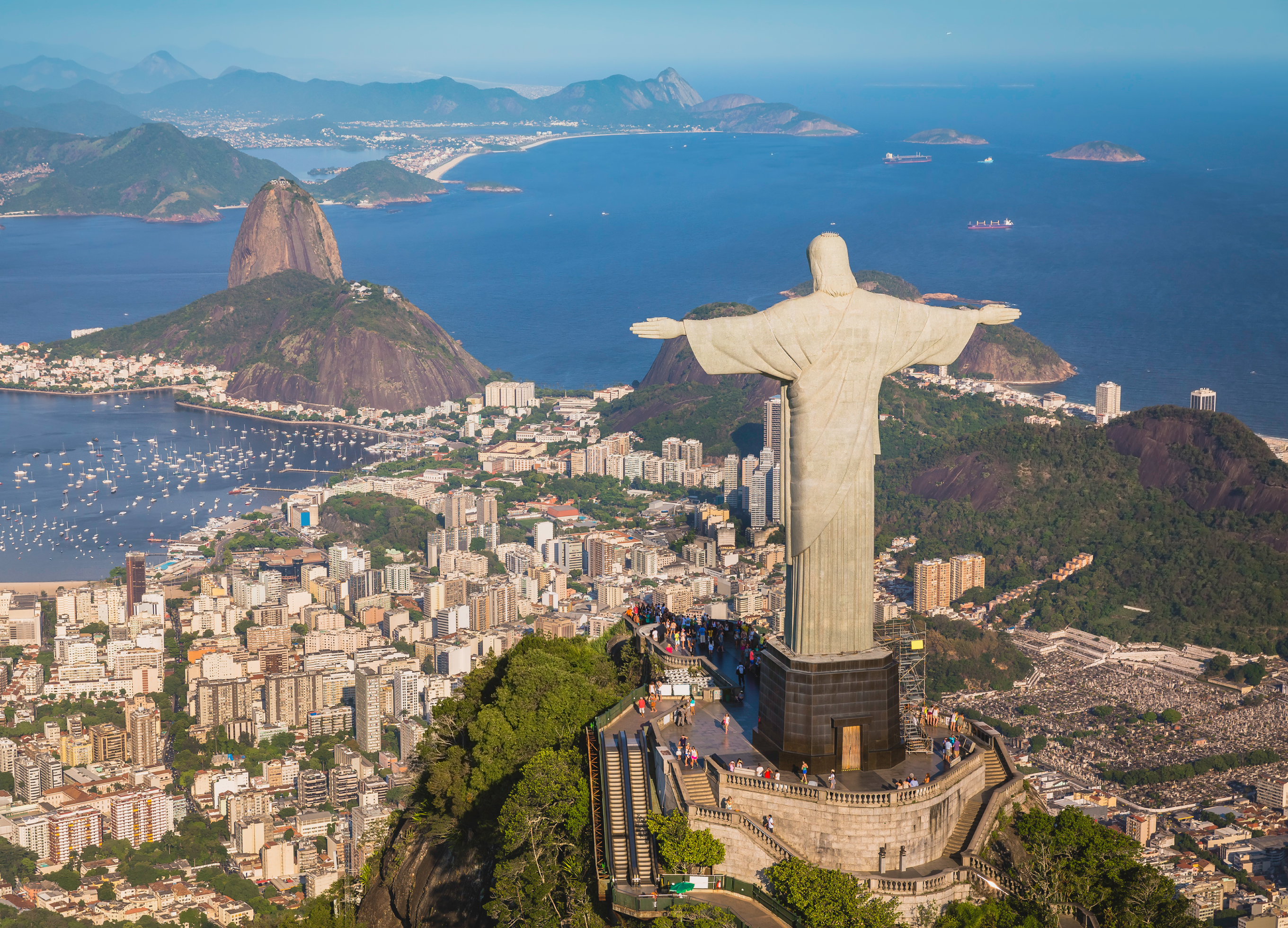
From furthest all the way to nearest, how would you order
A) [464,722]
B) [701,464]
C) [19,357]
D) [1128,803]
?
[19,357], [701,464], [1128,803], [464,722]

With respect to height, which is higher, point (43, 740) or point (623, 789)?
point (623, 789)

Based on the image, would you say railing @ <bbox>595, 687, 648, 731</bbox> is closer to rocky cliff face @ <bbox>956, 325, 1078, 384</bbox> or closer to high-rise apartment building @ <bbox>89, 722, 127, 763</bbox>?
high-rise apartment building @ <bbox>89, 722, 127, 763</bbox>

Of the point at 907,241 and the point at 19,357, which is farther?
the point at 907,241

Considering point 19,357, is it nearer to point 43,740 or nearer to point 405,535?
point 405,535

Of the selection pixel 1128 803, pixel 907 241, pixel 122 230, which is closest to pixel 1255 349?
pixel 907 241

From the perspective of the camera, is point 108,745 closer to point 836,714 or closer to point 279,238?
point 836,714

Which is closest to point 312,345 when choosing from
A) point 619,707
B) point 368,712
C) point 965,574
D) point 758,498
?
point 758,498
